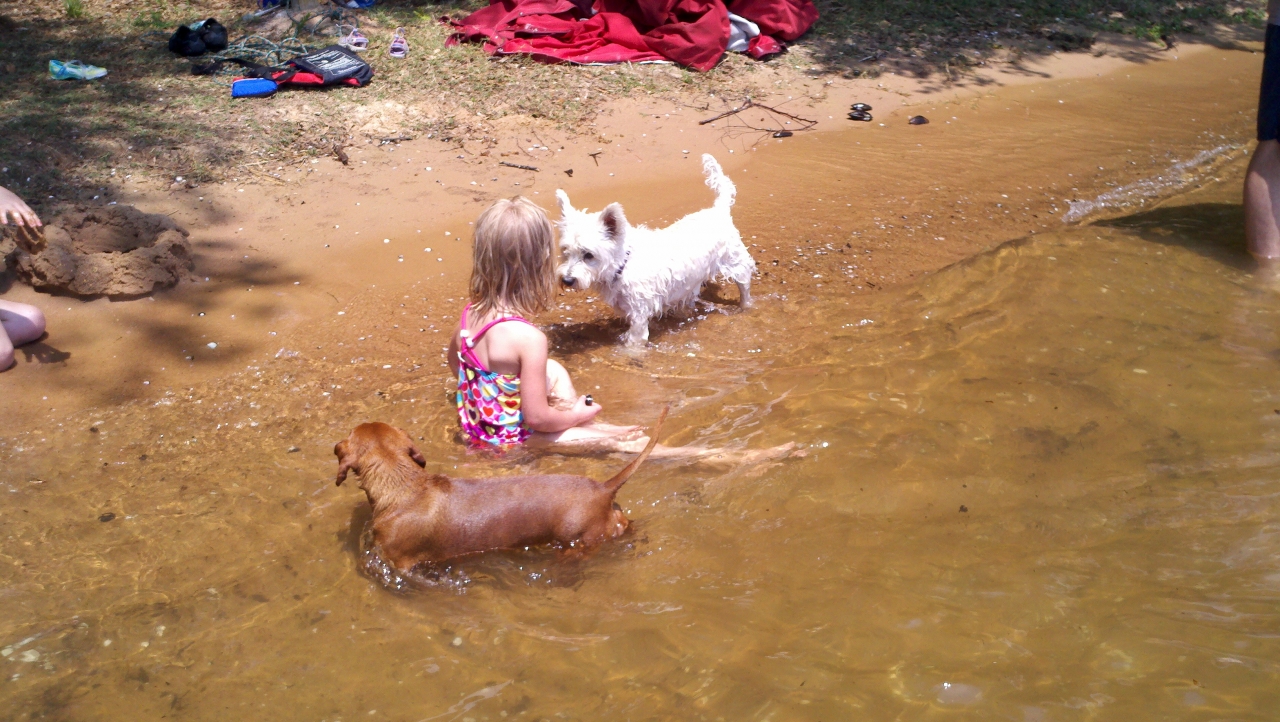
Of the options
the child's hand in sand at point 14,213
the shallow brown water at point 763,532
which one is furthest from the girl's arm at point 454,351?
the child's hand in sand at point 14,213

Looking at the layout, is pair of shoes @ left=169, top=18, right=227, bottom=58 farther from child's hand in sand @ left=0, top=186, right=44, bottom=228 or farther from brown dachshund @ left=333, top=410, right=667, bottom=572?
brown dachshund @ left=333, top=410, right=667, bottom=572

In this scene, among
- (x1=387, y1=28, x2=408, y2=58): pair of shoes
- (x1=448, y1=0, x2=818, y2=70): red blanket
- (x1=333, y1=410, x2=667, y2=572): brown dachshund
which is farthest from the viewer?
(x1=448, y1=0, x2=818, y2=70): red blanket

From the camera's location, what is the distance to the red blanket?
351 inches

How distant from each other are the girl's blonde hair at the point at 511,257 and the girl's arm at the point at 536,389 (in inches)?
8.2

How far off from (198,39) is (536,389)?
6954 mm

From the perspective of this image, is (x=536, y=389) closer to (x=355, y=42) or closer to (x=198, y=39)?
(x=355, y=42)

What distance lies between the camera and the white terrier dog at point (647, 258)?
4.68 metres

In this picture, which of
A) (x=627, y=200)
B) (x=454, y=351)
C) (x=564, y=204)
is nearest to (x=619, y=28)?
(x=627, y=200)

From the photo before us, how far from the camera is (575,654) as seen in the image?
3127 mm

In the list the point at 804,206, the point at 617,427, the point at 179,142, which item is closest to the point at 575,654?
the point at 617,427

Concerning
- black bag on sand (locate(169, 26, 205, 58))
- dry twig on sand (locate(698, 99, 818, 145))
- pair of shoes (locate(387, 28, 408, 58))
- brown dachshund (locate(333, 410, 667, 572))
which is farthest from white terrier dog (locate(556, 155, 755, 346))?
black bag on sand (locate(169, 26, 205, 58))

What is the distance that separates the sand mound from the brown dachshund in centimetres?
296

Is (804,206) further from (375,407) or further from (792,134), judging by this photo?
(375,407)

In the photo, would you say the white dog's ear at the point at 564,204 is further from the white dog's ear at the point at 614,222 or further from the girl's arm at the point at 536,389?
the girl's arm at the point at 536,389
